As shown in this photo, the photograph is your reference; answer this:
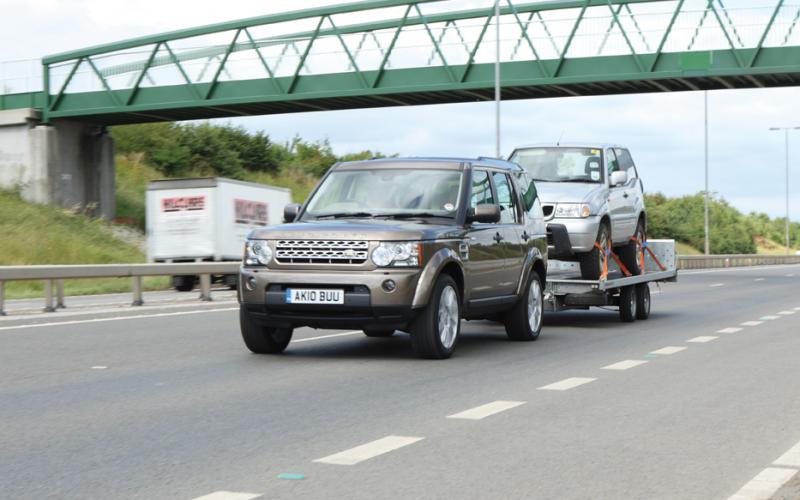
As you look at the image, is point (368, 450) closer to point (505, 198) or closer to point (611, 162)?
point (505, 198)

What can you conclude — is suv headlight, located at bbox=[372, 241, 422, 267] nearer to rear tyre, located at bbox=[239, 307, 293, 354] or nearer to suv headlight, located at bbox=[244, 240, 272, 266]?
suv headlight, located at bbox=[244, 240, 272, 266]

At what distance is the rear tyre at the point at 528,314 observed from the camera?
14.0m

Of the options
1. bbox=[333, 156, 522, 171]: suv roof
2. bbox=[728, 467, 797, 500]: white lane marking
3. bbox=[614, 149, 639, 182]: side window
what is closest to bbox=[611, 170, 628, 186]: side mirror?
bbox=[614, 149, 639, 182]: side window

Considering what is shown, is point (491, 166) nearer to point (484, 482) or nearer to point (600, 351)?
point (600, 351)

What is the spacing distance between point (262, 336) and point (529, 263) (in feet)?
10.9

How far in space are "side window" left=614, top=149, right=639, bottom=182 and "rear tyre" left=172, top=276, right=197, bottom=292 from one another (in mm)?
14323

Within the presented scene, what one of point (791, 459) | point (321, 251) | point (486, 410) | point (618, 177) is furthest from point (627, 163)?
point (791, 459)

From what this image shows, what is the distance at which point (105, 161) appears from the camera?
54.7 m

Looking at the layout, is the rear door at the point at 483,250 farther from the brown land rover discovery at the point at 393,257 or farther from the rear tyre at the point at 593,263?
the rear tyre at the point at 593,263

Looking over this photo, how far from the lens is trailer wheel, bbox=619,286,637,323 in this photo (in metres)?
17.8

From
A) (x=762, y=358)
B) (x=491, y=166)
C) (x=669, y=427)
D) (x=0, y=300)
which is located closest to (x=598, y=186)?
(x=491, y=166)

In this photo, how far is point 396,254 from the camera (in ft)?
37.2

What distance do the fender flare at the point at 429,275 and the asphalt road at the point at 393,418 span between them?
0.60 meters

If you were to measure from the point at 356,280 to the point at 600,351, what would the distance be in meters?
3.17
